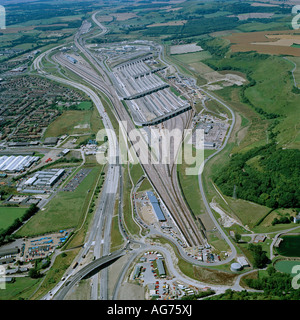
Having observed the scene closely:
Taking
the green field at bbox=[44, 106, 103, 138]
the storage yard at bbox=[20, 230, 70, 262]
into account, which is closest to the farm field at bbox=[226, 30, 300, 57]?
the green field at bbox=[44, 106, 103, 138]

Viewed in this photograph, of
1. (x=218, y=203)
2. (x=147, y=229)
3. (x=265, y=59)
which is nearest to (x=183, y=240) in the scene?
(x=147, y=229)

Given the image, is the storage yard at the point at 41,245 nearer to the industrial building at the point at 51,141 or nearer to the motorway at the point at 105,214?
the motorway at the point at 105,214

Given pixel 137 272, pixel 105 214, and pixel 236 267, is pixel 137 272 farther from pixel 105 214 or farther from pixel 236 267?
pixel 105 214

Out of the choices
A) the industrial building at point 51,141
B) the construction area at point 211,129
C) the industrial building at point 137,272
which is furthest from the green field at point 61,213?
the construction area at point 211,129

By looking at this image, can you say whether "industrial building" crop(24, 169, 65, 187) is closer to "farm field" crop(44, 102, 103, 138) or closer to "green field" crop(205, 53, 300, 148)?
"farm field" crop(44, 102, 103, 138)

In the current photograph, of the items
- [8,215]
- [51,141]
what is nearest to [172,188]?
[8,215]
